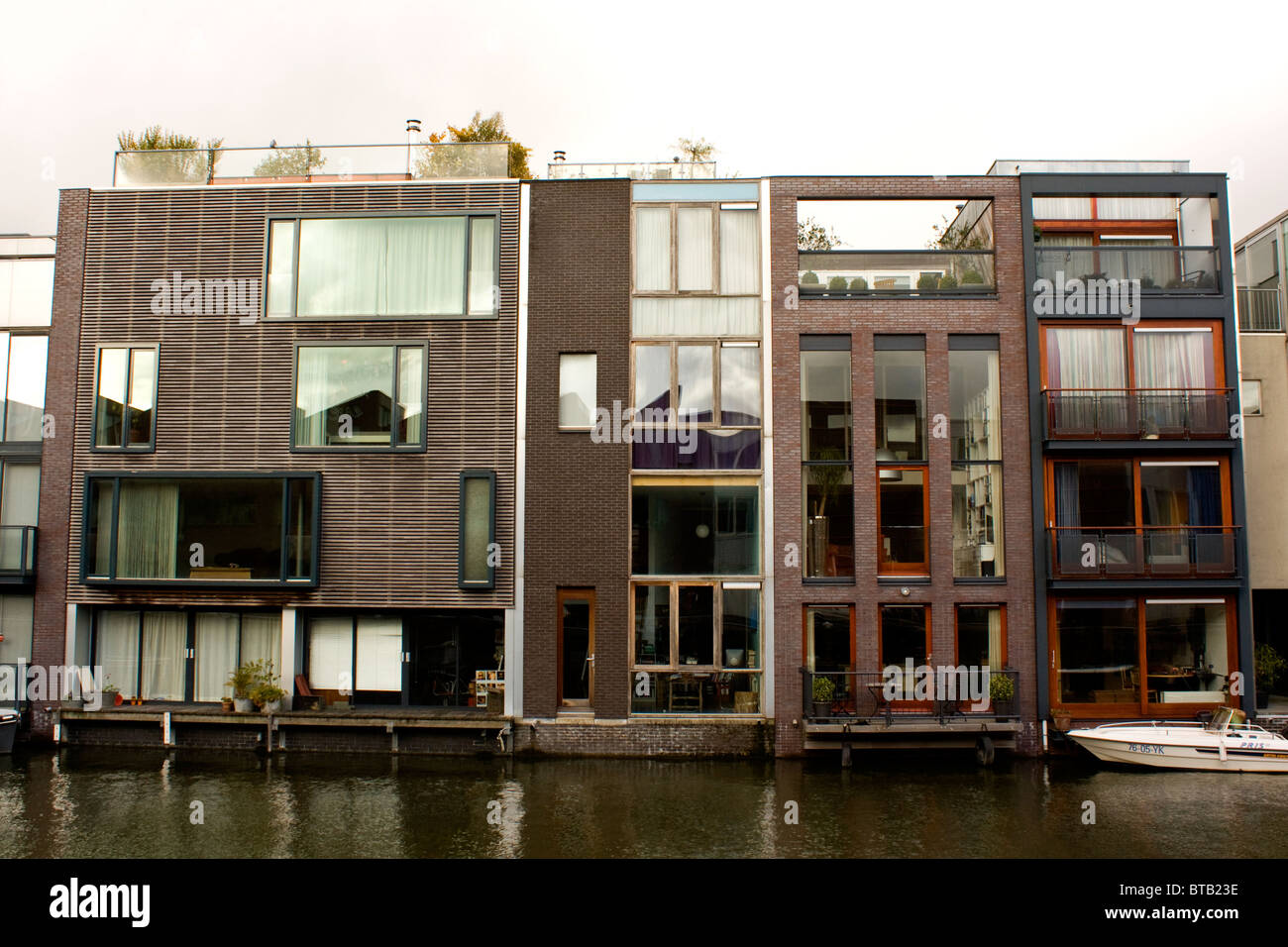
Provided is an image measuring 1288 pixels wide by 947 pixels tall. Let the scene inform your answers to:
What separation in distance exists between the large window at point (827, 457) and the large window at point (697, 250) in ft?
6.57

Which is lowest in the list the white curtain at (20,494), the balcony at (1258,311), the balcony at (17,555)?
the balcony at (17,555)

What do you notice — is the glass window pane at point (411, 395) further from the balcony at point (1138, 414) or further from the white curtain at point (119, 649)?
the balcony at point (1138, 414)

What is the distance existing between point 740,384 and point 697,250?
9.64 feet

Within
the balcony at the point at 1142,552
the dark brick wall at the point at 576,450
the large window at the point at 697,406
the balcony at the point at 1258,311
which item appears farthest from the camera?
the balcony at the point at 1258,311

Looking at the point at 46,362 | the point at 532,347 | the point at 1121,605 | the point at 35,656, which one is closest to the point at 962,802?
the point at 1121,605

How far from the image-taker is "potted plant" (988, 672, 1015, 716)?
57.6 ft

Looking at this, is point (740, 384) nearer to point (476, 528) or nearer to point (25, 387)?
point (476, 528)

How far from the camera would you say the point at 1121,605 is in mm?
18281

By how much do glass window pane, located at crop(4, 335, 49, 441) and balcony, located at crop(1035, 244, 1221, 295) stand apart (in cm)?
2113

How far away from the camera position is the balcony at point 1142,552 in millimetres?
17891

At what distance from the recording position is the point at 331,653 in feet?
62.4

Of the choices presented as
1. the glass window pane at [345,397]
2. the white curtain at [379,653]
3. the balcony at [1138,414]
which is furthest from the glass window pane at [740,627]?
the glass window pane at [345,397]

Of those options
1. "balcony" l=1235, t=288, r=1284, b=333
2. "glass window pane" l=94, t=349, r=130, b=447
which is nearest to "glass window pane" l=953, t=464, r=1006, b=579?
"balcony" l=1235, t=288, r=1284, b=333

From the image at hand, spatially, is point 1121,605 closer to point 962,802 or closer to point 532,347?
point 962,802
